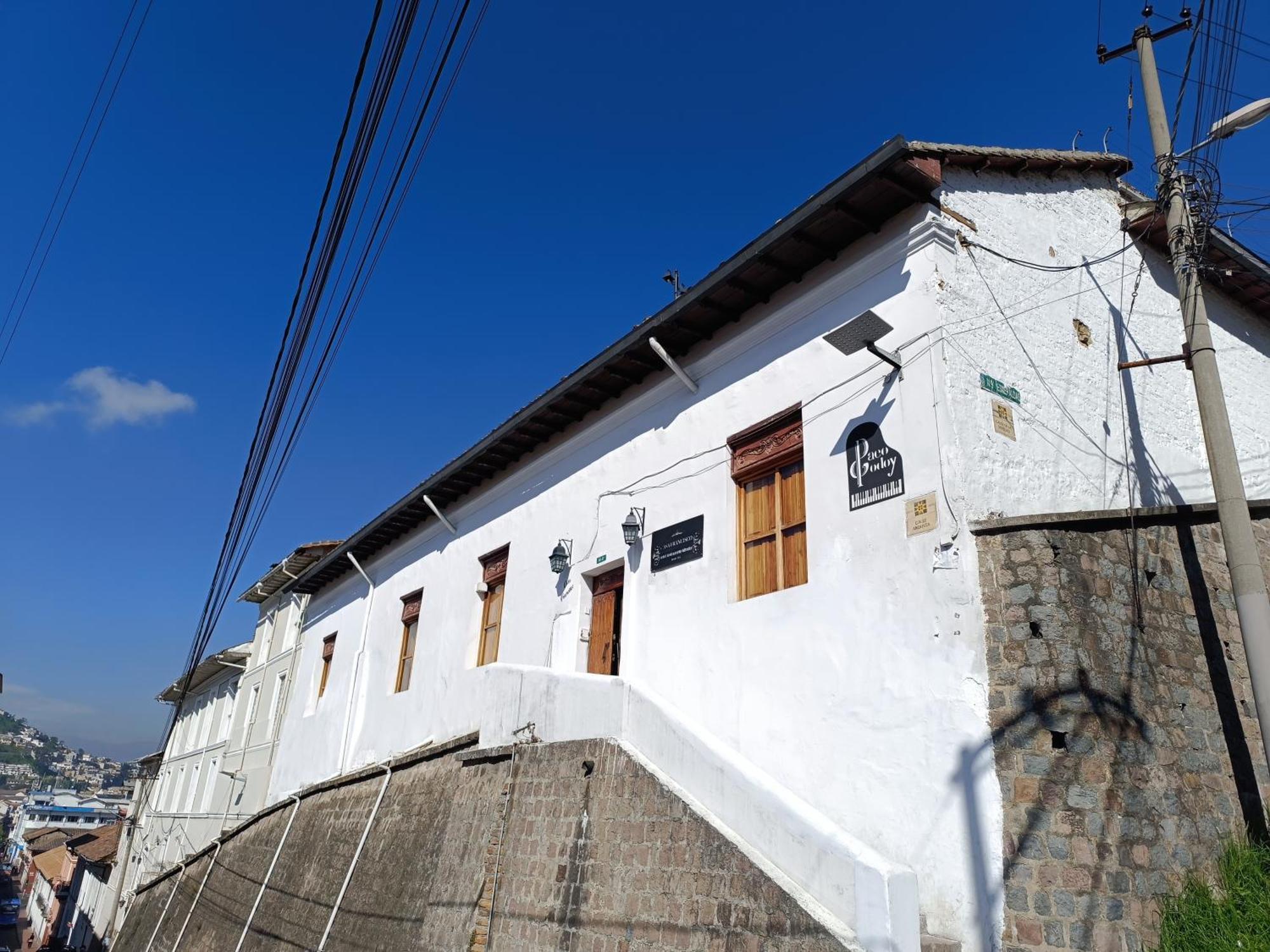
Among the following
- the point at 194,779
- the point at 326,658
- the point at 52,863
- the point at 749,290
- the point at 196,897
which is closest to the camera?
the point at 749,290

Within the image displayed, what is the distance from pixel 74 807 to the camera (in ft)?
333

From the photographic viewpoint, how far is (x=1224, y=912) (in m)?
5.45

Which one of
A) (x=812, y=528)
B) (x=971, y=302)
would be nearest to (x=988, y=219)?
(x=971, y=302)

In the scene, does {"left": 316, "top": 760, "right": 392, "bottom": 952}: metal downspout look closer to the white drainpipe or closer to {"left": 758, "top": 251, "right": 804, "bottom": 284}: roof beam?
the white drainpipe

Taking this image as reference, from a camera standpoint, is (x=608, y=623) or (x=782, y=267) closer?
(x=782, y=267)

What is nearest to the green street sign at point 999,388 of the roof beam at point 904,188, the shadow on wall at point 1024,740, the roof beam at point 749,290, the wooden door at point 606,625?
the roof beam at point 904,188

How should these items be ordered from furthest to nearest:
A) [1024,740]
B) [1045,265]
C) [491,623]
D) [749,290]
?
[491,623]
[749,290]
[1045,265]
[1024,740]

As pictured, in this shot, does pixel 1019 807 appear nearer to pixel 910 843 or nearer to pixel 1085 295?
pixel 910 843

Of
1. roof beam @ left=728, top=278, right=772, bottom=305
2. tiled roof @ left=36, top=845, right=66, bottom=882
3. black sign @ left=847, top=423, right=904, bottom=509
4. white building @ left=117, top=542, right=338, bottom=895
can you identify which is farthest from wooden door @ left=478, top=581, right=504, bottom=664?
tiled roof @ left=36, top=845, right=66, bottom=882

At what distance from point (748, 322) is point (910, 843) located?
212 inches

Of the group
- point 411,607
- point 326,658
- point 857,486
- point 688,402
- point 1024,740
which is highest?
point 688,402

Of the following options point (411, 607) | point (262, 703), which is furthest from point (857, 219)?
point (262, 703)

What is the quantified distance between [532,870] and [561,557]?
14.2 ft

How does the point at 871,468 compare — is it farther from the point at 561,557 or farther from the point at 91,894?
the point at 91,894
